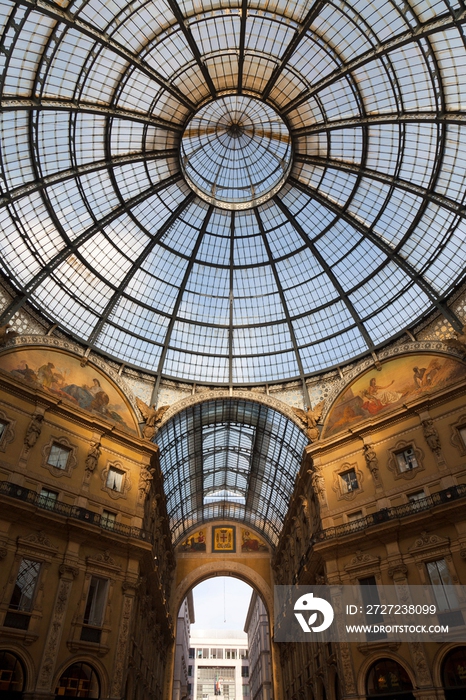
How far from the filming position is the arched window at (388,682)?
23727 mm

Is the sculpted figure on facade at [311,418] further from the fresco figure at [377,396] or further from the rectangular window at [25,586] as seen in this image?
the rectangular window at [25,586]

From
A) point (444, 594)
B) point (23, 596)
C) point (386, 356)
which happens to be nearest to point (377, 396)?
point (386, 356)

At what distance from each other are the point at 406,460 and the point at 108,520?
18.6m

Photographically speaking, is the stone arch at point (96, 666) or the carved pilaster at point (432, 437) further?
the carved pilaster at point (432, 437)

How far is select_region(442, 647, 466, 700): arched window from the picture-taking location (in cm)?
2200

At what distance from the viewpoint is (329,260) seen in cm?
3884

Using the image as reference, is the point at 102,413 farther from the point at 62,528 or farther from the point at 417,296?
the point at 417,296

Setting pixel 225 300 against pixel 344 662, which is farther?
pixel 225 300

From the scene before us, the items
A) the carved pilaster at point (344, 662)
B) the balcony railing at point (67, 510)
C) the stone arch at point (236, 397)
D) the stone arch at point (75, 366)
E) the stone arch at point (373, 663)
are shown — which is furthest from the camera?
the stone arch at point (236, 397)

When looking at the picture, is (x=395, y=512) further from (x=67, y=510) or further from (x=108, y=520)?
(x=67, y=510)

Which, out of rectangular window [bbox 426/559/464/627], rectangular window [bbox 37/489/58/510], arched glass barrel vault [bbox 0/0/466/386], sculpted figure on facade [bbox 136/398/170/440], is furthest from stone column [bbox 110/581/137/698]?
arched glass barrel vault [bbox 0/0/466/386]

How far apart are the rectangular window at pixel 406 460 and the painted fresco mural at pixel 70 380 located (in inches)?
727

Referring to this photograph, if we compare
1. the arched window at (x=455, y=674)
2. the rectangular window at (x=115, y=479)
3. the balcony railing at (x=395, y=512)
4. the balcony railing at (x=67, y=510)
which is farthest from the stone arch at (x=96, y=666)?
the arched window at (x=455, y=674)

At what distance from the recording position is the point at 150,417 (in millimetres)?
35719
